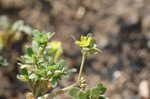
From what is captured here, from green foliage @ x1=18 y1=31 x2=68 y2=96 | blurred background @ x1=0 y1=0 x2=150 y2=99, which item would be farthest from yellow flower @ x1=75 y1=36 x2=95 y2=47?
blurred background @ x1=0 y1=0 x2=150 y2=99

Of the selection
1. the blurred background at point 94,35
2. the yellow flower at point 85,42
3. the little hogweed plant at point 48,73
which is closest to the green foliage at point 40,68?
the little hogweed plant at point 48,73

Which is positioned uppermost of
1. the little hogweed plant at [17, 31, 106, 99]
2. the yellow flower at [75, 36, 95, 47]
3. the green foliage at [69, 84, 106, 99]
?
the yellow flower at [75, 36, 95, 47]

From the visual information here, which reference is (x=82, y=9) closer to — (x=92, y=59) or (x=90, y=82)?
(x=92, y=59)

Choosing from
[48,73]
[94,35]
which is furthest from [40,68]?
[94,35]

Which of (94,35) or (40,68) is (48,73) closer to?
(40,68)

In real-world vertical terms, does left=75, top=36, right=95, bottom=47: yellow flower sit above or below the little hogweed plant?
above

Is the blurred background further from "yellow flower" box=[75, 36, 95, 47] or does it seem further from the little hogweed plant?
"yellow flower" box=[75, 36, 95, 47]
